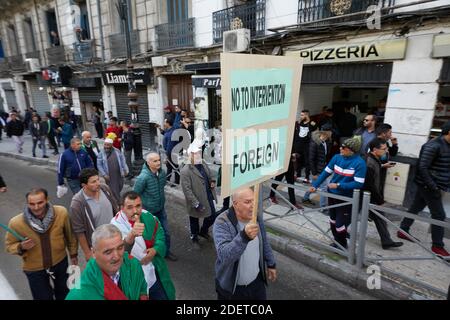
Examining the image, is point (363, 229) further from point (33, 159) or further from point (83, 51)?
point (83, 51)

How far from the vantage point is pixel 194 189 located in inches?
174

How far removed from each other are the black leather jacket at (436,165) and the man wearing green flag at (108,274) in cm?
401

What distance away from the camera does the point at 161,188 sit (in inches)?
165

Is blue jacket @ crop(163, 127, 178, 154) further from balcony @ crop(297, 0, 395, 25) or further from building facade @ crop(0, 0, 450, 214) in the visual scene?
balcony @ crop(297, 0, 395, 25)

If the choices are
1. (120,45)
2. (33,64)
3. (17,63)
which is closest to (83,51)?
(120,45)

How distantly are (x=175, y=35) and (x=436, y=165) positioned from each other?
9.30 m

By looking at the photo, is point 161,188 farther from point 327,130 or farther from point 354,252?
point 327,130

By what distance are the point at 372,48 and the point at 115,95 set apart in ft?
37.9

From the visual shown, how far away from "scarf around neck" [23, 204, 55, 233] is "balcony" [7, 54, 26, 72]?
2136cm

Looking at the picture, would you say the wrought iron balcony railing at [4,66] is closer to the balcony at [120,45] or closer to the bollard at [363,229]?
the balcony at [120,45]

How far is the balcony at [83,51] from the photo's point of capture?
13.7 metres

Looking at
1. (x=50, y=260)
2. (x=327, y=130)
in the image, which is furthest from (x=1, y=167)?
(x=327, y=130)

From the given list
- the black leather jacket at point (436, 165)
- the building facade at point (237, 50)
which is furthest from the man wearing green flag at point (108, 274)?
the building facade at point (237, 50)

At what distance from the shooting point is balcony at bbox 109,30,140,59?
11.8 meters
